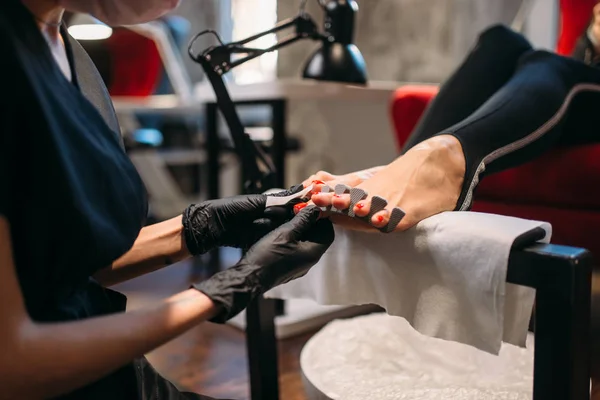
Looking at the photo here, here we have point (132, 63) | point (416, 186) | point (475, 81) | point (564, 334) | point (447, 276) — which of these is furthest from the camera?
point (132, 63)

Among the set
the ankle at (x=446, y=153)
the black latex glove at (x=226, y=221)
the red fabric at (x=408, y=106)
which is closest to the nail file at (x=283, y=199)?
the black latex glove at (x=226, y=221)

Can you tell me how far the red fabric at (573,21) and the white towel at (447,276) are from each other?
1183 mm

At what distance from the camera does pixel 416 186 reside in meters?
0.78

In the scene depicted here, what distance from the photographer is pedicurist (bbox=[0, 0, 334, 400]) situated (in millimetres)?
434

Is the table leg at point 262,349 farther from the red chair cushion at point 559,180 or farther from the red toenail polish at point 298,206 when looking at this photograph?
the red chair cushion at point 559,180

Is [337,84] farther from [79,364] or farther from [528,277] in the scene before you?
[79,364]

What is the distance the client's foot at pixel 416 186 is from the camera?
710 mm

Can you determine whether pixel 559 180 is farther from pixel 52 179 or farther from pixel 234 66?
pixel 52 179

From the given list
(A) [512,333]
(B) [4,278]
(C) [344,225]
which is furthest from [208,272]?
(B) [4,278]

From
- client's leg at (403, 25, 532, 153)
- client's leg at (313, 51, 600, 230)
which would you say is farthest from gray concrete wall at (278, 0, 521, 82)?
client's leg at (313, 51, 600, 230)

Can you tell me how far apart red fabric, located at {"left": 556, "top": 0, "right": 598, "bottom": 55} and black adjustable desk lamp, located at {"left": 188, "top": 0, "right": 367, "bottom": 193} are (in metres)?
0.56

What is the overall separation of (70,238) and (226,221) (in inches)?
11.1

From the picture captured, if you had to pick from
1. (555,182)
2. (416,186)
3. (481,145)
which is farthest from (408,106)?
(416,186)

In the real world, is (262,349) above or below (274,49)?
below
